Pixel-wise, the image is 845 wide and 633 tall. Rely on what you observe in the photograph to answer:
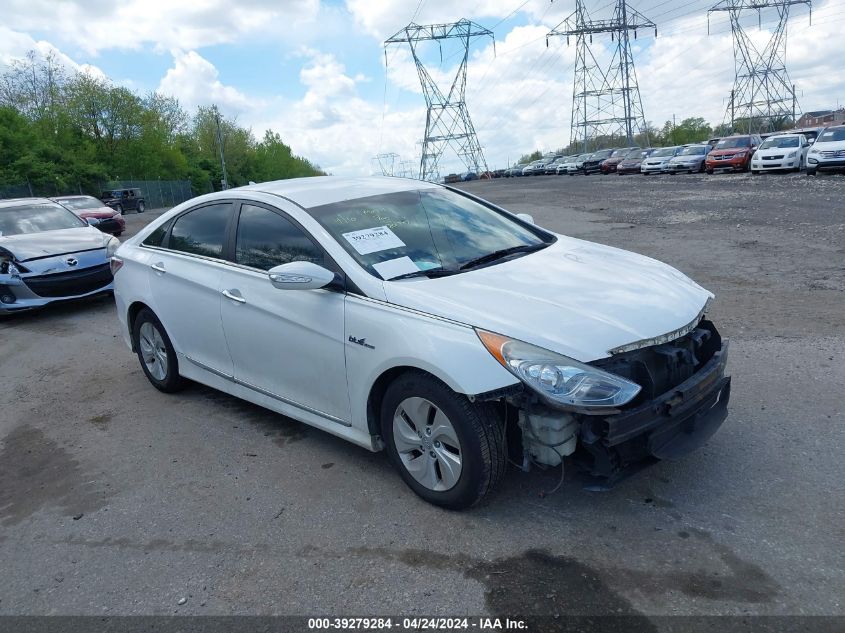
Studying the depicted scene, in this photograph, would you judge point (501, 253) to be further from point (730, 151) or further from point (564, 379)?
point (730, 151)

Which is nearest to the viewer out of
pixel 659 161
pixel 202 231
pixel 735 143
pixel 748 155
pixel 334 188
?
pixel 334 188

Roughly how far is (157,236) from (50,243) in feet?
15.9

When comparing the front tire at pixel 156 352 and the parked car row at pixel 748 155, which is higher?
the parked car row at pixel 748 155

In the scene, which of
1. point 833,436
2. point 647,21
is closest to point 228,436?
point 833,436

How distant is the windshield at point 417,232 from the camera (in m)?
3.81

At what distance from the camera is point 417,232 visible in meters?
4.11

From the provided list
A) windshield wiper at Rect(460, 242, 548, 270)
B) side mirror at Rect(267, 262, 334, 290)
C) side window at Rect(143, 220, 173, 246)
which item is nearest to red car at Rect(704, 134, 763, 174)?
windshield wiper at Rect(460, 242, 548, 270)

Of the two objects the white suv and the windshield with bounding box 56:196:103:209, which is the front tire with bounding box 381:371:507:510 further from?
the white suv

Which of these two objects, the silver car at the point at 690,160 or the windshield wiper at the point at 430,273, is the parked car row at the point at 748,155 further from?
the windshield wiper at the point at 430,273

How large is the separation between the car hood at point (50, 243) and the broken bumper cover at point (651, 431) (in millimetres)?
8388

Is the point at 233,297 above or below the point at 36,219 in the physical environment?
below

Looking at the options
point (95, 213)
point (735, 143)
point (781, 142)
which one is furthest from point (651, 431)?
point (735, 143)

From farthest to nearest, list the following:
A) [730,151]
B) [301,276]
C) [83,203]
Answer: [730,151] → [83,203] → [301,276]

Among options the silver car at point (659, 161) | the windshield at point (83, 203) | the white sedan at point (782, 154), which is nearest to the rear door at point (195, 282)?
the windshield at point (83, 203)
